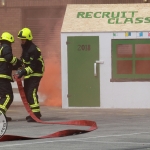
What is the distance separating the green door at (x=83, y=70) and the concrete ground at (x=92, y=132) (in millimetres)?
472

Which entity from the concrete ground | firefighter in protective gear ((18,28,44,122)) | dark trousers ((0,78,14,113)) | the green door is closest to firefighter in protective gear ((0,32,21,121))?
dark trousers ((0,78,14,113))

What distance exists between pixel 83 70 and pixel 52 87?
188 centimetres

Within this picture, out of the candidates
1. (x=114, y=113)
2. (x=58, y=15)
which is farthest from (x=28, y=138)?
(x=58, y=15)

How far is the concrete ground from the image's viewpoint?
10.1 meters

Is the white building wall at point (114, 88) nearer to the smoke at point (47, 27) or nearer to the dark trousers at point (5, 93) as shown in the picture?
the dark trousers at point (5, 93)

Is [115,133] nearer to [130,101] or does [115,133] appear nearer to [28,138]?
[28,138]

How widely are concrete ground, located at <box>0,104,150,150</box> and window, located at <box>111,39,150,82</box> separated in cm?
92

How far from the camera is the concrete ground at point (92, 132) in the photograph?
10.1m

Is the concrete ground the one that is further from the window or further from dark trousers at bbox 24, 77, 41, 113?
the window

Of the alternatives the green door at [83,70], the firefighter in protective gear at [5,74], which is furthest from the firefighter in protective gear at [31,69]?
the green door at [83,70]

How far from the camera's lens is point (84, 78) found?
17328mm

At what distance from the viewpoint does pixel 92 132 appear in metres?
12.0

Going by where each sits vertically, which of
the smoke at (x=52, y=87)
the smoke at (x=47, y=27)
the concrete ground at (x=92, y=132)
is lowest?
the concrete ground at (x=92, y=132)

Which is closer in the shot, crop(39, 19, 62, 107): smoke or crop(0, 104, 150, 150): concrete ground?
crop(0, 104, 150, 150): concrete ground
